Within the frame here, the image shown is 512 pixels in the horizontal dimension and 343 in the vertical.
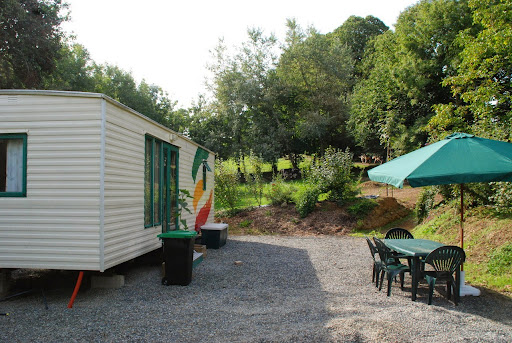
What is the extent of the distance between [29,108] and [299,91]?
1999 centimetres

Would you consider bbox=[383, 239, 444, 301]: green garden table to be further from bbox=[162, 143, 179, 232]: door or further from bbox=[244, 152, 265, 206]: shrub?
bbox=[244, 152, 265, 206]: shrub

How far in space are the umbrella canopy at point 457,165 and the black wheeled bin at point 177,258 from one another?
3.09 metres

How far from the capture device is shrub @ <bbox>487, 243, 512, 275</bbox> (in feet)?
20.2

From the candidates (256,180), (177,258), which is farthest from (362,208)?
(177,258)

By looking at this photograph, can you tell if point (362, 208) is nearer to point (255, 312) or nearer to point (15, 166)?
point (255, 312)

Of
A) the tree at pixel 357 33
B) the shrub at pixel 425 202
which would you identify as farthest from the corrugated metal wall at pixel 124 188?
the tree at pixel 357 33

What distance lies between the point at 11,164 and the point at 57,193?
31.3 inches

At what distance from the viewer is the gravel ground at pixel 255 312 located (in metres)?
3.69

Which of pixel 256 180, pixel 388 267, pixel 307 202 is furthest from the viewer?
pixel 256 180

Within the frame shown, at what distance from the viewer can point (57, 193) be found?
4.91m

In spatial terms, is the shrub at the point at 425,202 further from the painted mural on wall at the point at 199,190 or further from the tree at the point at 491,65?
the painted mural on wall at the point at 199,190

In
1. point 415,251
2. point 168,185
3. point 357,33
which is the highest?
point 357,33

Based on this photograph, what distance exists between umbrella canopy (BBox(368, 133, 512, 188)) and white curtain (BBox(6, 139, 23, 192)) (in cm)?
493

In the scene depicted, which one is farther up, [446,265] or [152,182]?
[152,182]
